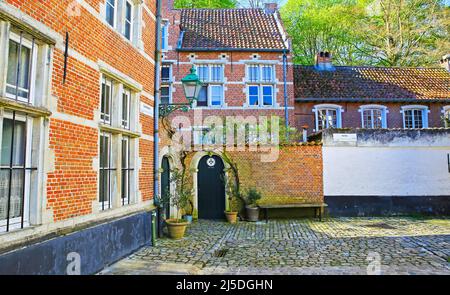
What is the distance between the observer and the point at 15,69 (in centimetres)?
346

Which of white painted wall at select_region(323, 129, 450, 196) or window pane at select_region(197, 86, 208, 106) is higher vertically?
window pane at select_region(197, 86, 208, 106)

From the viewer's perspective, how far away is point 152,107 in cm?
719

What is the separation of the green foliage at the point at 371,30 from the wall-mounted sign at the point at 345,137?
1296 cm

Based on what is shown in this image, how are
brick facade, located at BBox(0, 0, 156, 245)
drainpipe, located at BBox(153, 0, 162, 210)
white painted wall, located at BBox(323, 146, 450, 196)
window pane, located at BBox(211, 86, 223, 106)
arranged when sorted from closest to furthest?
brick facade, located at BBox(0, 0, 156, 245)
drainpipe, located at BBox(153, 0, 162, 210)
white painted wall, located at BBox(323, 146, 450, 196)
window pane, located at BBox(211, 86, 223, 106)

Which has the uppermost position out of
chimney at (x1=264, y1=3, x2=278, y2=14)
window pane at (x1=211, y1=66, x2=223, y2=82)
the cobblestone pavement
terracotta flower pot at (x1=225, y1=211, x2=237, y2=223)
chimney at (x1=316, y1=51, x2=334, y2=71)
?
chimney at (x1=264, y1=3, x2=278, y2=14)

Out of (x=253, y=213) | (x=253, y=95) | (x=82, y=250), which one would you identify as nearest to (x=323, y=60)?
(x=253, y=95)

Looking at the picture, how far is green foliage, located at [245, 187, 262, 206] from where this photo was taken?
946cm

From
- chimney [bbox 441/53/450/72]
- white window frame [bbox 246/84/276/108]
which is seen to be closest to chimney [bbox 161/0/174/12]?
white window frame [bbox 246/84/276/108]

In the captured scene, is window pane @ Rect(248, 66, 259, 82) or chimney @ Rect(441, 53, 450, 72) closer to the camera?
window pane @ Rect(248, 66, 259, 82)

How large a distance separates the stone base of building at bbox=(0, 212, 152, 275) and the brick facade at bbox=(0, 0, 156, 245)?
18cm

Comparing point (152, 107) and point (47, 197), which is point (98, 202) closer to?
point (47, 197)

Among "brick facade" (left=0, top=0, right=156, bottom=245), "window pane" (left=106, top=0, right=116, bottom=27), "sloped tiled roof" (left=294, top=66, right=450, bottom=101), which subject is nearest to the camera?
"brick facade" (left=0, top=0, right=156, bottom=245)

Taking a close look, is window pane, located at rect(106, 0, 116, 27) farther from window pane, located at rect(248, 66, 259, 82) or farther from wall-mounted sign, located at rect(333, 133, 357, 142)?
window pane, located at rect(248, 66, 259, 82)
